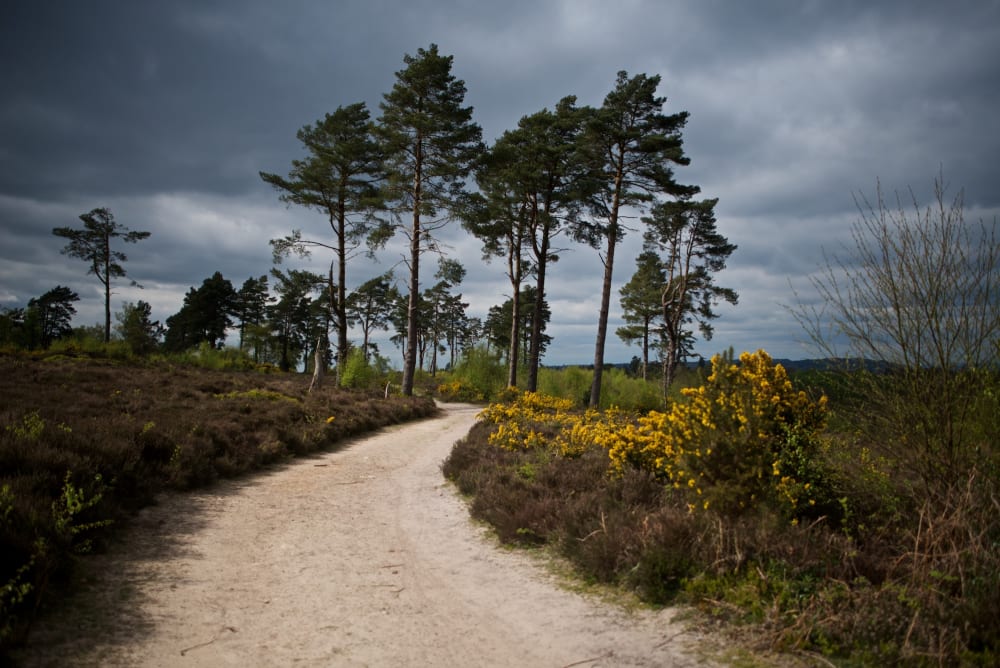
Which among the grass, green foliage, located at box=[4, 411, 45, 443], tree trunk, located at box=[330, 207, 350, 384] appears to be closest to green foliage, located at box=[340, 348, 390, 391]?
tree trunk, located at box=[330, 207, 350, 384]

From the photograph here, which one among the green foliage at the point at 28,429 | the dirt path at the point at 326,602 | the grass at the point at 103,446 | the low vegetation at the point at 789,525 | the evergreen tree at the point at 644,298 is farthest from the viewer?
the evergreen tree at the point at 644,298

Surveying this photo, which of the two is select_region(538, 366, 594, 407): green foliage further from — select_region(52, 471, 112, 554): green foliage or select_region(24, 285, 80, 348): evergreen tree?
select_region(24, 285, 80, 348): evergreen tree

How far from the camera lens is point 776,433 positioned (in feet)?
16.8

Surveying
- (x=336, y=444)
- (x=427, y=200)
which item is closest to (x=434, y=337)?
(x=427, y=200)

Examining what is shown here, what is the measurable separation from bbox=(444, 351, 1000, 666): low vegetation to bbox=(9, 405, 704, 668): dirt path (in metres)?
0.46

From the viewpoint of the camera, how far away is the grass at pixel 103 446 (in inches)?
148

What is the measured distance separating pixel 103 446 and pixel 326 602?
409cm

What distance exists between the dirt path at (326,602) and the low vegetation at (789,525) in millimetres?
461

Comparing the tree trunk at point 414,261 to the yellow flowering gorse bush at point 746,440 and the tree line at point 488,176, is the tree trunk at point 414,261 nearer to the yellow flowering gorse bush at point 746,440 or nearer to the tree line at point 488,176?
the tree line at point 488,176

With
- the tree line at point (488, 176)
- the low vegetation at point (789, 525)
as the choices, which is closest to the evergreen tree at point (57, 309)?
the tree line at point (488, 176)

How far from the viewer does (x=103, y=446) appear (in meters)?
6.18

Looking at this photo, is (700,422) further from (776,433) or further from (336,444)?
(336,444)

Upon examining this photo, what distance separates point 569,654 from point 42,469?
5444 mm

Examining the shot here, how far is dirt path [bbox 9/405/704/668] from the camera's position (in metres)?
3.27
